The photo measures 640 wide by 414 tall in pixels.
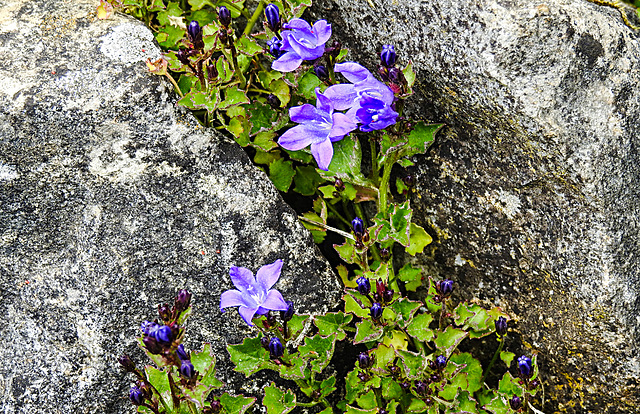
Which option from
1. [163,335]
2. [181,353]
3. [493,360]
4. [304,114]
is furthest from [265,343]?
[493,360]

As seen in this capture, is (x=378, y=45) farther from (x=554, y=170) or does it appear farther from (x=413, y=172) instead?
(x=554, y=170)

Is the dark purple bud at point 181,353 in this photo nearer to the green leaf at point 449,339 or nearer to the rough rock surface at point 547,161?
the green leaf at point 449,339

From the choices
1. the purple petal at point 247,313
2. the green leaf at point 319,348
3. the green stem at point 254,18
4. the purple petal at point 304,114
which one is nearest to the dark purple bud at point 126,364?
the purple petal at point 247,313

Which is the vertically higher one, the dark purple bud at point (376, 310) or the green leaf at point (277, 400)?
the dark purple bud at point (376, 310)

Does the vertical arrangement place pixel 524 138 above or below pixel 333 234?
above

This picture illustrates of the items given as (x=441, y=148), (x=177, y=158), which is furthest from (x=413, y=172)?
(x=177, y=158)

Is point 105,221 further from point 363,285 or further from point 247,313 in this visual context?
point 363,285
